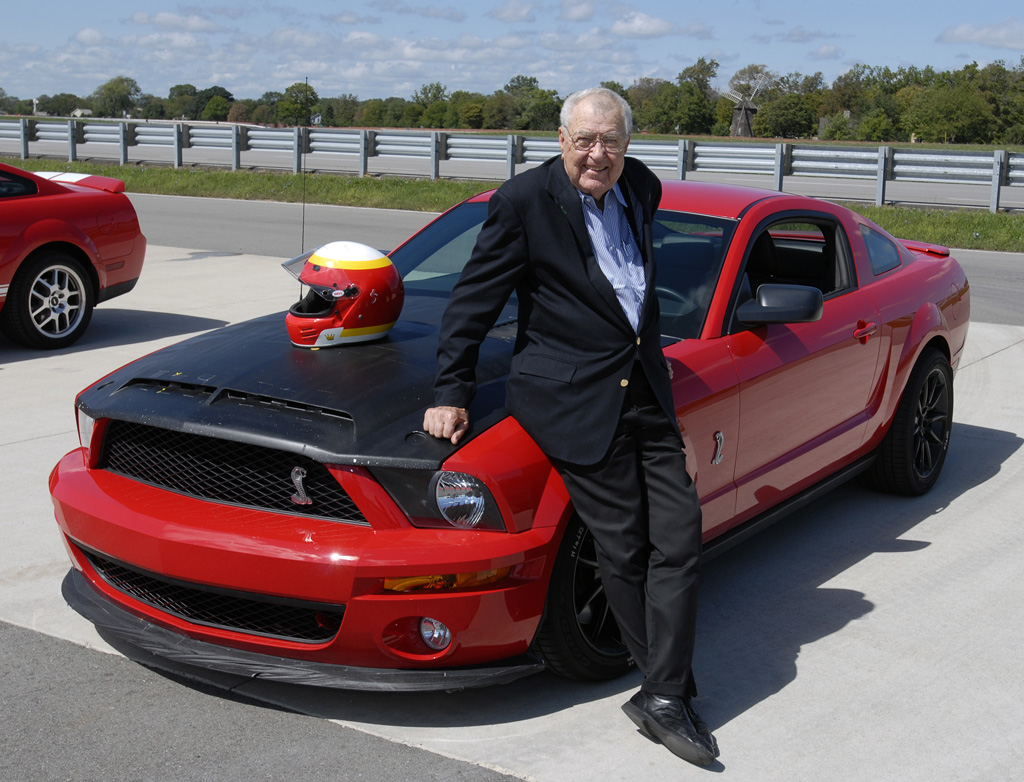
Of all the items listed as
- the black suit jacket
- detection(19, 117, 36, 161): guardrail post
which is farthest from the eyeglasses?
detection(19, 117, 36, 161): guardrail post

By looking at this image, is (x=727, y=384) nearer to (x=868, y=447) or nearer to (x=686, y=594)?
(x=686, y=594)

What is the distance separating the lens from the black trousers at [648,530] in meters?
3.13

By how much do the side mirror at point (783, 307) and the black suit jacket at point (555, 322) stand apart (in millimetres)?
965

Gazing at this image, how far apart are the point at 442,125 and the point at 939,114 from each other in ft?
98.0

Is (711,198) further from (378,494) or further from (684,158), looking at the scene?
(684,158)

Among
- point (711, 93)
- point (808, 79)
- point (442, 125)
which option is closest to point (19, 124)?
point (442, 125)

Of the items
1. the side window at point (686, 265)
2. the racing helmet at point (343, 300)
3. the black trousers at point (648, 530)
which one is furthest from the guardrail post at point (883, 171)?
the black trousers at point (648, 530)

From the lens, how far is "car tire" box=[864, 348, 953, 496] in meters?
5.31

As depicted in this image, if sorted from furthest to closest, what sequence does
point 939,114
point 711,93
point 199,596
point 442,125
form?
point 711,93, point 442,125, point 939,114, point 199,596

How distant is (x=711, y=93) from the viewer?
265 ft

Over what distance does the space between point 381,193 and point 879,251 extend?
17.6m

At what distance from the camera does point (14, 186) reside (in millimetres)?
8195

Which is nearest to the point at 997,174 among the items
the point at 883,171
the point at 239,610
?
the point at 883,171

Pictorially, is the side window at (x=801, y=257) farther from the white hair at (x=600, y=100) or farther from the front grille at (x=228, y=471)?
the front grille at (x=228, y=471)
